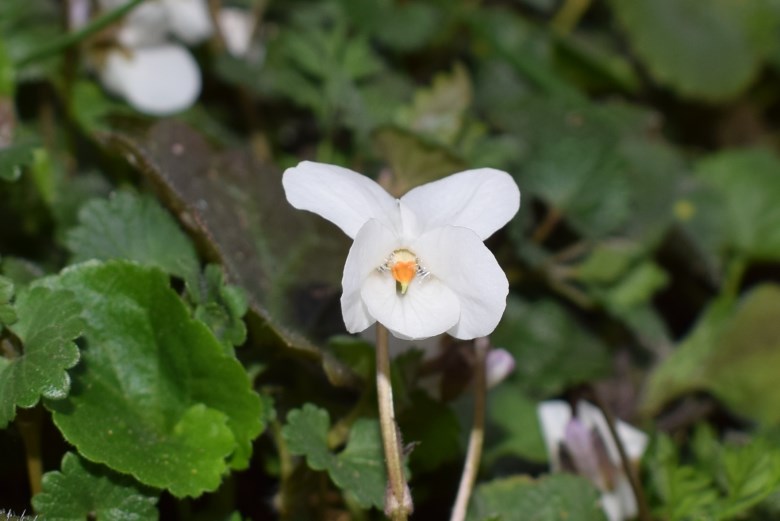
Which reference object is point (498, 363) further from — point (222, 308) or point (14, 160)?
point (14, 160)

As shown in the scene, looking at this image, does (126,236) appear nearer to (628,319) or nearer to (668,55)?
(628,319)

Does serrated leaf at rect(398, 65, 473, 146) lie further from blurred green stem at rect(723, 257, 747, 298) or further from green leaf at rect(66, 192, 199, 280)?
blurred green stem at rect(723, 257, 747, 298)

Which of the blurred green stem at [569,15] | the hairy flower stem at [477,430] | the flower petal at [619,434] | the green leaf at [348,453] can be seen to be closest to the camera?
the green leaf at [348,453]

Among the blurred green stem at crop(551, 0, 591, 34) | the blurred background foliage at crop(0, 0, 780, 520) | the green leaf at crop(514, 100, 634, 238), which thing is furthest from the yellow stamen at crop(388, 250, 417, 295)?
the blurred green stem at crop(551, 0, 591, 34)

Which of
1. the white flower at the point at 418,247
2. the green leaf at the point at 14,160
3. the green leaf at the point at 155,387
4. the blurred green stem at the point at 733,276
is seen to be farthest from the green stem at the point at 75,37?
the blurred green stem at the point at 733,276

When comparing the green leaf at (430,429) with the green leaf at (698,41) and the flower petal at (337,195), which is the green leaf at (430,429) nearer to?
the flower petal at (337,195)

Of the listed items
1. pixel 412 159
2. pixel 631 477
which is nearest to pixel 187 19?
pixel 412 159

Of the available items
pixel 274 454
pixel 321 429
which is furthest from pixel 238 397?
pixel 274 454
